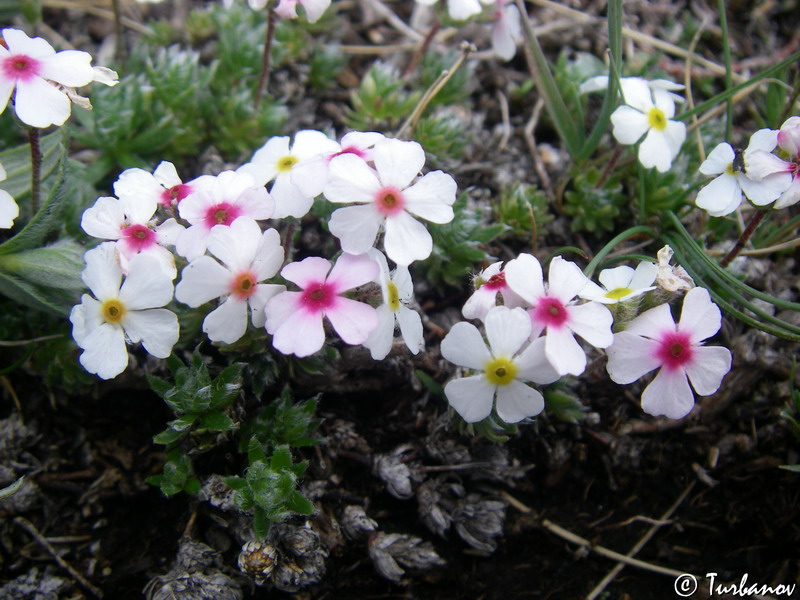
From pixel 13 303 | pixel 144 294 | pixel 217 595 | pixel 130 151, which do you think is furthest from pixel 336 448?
pixel 130 151

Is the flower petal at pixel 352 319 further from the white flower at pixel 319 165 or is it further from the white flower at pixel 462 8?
the white flower at pixel 462 8

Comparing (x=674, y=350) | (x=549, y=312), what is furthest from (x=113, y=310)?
(x=674, y=350)

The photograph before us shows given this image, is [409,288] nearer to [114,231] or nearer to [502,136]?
[114,231]

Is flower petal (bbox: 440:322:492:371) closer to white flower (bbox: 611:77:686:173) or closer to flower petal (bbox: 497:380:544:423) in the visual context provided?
flower petal (bbox: 497:380:544:423)

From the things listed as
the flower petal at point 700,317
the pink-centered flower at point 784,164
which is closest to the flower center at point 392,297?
the flower petal at point 700,317

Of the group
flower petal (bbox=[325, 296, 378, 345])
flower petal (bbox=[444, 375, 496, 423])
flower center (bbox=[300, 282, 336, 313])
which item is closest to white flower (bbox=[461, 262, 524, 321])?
flower petal (bbox=[444, 375, 496, 423])
